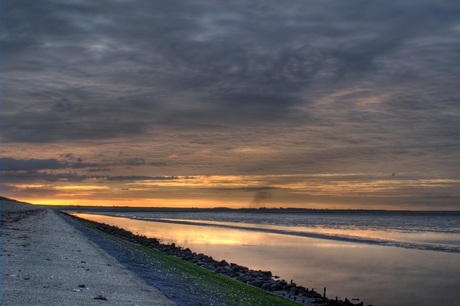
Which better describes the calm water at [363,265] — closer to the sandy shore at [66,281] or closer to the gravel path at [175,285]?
the gravel path at [175,285]

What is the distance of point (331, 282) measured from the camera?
25.1 meters

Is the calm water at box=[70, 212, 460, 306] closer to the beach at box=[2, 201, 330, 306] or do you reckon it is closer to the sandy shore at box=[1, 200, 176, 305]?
the beach at box=[2, 201, 330, 306]

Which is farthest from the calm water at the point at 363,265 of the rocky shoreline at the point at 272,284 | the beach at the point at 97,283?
the beach at the point at 97,283

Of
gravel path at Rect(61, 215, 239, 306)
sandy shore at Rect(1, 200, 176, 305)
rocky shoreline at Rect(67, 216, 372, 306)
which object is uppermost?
sandy shore at Rect(1, 200, 176, 305)

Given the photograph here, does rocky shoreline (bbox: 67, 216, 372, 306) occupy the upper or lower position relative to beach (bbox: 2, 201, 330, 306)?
lower

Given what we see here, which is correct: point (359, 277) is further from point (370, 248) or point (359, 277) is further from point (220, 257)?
point (370, 248)

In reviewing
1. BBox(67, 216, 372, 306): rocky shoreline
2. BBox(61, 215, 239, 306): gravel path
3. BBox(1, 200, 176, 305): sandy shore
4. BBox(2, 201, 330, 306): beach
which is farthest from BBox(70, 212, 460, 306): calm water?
BBox(1, 200, 176, 305): sandy shore

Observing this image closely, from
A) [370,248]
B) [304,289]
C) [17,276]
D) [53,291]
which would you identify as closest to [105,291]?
[53,291]

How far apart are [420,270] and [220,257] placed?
14.9 m

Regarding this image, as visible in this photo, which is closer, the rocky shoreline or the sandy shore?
the sandy shore

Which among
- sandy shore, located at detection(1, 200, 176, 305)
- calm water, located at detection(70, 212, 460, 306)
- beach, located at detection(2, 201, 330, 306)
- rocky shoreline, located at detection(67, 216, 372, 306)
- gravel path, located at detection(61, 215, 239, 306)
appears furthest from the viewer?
calm water, located at detection(70, 212, 460, 306)

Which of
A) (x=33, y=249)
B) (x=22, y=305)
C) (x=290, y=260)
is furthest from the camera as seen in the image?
(x=290, y=260)

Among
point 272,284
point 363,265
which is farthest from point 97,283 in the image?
point 363,265

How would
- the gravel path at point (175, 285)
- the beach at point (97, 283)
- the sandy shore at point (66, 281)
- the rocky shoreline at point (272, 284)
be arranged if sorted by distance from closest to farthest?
the sandy shore at point (66, 281), the beach at point (97, 283), the gravel path at point (175, 285), the rocky shoreline at point (272, 284)
